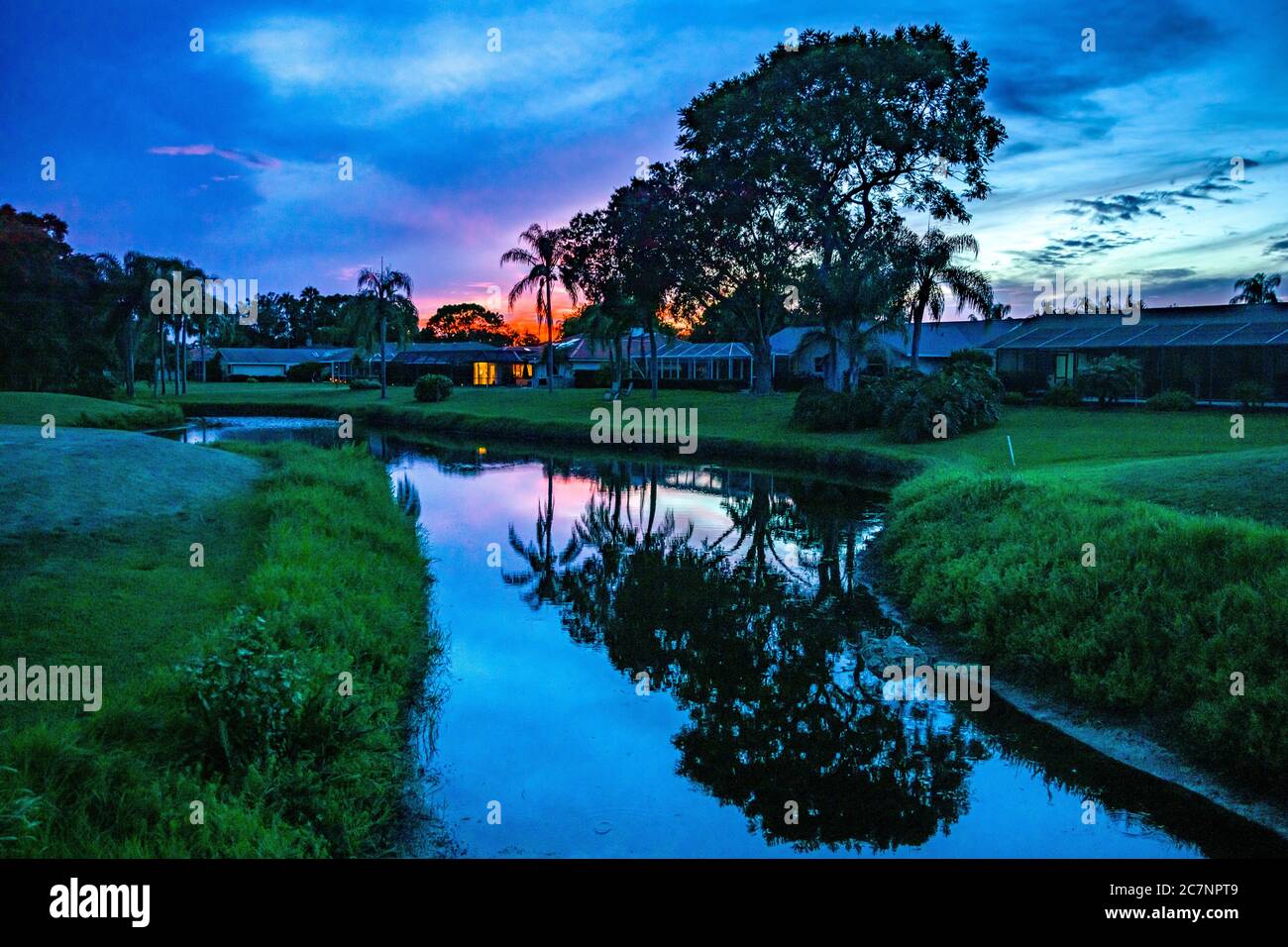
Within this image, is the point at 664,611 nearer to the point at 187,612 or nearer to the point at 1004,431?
the point at 187,612

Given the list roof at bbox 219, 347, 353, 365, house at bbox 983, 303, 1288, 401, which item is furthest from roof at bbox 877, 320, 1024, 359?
roof at bbox 219, 347, 353, 365

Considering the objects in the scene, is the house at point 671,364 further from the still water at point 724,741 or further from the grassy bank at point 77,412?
the still water at point 724,741

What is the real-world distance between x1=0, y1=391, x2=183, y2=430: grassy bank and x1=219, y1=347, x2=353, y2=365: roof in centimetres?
6749

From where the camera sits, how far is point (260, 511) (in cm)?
1722

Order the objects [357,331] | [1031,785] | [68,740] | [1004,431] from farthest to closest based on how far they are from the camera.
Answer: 1. [357,331]
2. [1004,431]
3. [1031,785]
4. [68,740]

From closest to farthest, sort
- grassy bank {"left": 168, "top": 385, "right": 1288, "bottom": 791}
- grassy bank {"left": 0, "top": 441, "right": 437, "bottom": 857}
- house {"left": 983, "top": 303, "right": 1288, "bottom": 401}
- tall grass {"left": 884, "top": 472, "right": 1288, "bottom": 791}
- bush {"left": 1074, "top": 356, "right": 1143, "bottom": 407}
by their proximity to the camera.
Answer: grassy bank {"left": 0, "top": 441, "right": 437, "bottom": 857} → tall grass {"left": 884, "top": 472, "right": 1288, "bottom": 791} → grassy bank {"left": 168, "top": 385, "right": 1288, "bottom": 791} → bush {"left": 1074, "top": 356, "right": 1143, "bottom": 407} → house {"left": 983, "top": 303, "right": 1288, "bottom": 401}

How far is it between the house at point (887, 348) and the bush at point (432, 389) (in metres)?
Result: 23.0

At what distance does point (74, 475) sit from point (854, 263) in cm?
3611

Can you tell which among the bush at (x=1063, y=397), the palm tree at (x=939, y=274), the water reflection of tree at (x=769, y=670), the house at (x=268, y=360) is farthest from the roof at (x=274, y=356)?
the water reflection of tree at (x=769, y=670)

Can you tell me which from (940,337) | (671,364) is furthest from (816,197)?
(671,364)

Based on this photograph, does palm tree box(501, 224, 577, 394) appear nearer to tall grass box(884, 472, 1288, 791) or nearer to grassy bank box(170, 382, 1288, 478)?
grassy bank box(170, 382, 1288, 478)

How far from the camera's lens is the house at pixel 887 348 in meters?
60.8

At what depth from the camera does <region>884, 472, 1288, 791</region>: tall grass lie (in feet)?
29.0

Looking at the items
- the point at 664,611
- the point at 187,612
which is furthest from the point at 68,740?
the point at 664,611
